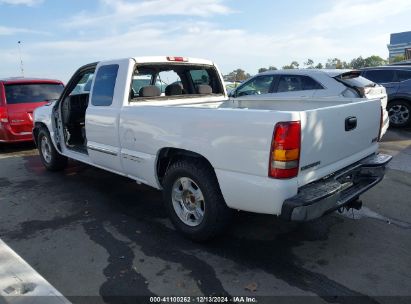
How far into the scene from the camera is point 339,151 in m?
3.42

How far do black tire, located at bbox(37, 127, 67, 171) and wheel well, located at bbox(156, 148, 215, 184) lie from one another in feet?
10.0

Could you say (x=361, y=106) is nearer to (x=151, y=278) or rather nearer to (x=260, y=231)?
(x=260, y=231)

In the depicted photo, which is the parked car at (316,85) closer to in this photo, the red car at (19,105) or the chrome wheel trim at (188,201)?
the chrome wheel trim at (188,201)

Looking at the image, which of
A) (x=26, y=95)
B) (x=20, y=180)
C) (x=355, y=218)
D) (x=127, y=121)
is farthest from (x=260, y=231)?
(x=26, y=95)

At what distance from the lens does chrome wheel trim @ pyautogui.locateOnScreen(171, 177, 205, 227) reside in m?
3.68

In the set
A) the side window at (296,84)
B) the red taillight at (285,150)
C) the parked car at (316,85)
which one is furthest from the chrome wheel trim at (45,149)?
the red taillight at (285,150)

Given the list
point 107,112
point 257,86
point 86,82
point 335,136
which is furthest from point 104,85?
point 257,86

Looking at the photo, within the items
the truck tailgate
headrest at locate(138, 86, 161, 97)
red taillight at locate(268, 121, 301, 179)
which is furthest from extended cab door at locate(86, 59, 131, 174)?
Result: the truck tailgate

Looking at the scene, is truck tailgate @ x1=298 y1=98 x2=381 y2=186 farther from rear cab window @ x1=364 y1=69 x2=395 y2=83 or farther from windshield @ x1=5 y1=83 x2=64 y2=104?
windshield @ x1=5 y1=83 x2=64 y2=104

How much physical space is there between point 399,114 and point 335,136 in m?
7.87

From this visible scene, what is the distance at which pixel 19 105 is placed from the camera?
8250 millimetres

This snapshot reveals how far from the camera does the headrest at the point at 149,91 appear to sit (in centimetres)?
451

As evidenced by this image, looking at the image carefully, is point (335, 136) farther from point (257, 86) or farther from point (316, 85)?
point (257, 86)

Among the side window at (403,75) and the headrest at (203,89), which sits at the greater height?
the headrest at (203,89)
